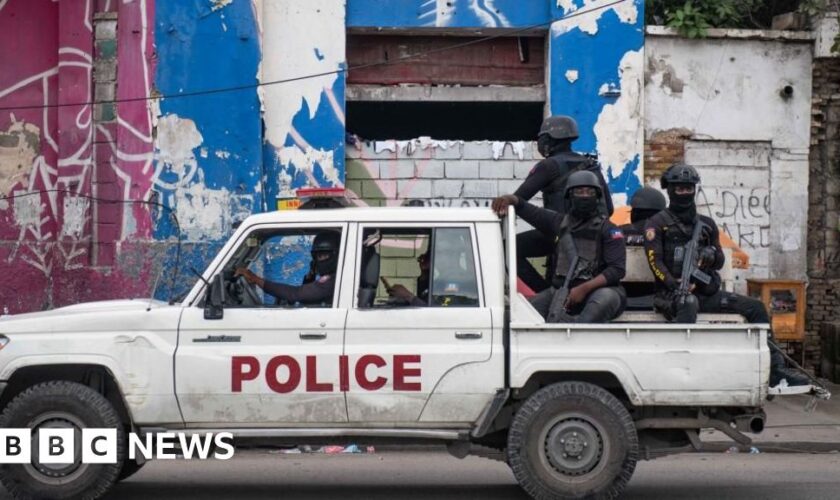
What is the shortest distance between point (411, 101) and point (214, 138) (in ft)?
7.78

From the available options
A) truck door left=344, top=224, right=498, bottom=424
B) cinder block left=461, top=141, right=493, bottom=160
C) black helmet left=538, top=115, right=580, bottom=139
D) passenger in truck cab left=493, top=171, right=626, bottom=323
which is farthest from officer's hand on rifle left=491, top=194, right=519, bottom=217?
cinder block left=461, top=141, right=493, bottom=160

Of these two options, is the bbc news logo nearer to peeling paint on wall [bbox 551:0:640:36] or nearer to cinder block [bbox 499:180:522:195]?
cinder block [bbox 499:180:522:195]

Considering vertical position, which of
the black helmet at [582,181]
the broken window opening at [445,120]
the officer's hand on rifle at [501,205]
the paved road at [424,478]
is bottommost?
the paved road at [424,478]

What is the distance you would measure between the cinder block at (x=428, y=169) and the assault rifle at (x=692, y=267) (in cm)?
620

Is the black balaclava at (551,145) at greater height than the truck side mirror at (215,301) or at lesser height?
greater

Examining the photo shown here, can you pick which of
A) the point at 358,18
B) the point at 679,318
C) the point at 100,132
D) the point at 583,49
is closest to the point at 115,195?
the point at 100,132

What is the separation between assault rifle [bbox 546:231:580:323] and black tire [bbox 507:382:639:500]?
0.56m

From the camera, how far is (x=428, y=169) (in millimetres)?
13945

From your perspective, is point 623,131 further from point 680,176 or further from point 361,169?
point 680,176

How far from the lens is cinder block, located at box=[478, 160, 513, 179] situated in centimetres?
1397


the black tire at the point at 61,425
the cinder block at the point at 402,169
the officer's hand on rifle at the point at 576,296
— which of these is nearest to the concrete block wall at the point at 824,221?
the cinder block at the point at 402,169

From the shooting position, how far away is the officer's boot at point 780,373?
24.5 feet

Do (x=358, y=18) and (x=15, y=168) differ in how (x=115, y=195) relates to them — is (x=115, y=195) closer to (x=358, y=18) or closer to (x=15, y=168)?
(x=15, y=168)

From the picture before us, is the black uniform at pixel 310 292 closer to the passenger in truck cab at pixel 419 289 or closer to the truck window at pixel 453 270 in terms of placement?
the passenger in truck cab at pixel 419 289
